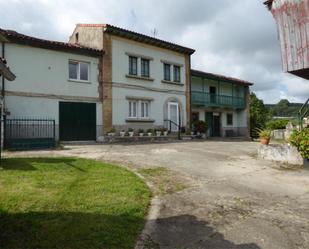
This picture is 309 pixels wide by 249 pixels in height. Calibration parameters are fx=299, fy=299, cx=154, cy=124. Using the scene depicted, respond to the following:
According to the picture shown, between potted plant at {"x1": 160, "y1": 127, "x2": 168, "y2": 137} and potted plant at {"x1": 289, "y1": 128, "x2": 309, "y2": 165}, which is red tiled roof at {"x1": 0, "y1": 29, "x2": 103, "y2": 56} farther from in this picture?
potted plant at {"x1": 289, "y1": 128, "x2": 309, "y2": 165}

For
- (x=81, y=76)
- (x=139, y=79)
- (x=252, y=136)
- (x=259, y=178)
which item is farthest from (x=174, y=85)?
(x=259, y=178)

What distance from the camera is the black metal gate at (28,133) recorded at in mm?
13863

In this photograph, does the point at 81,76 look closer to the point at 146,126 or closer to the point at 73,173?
the point at 146,126

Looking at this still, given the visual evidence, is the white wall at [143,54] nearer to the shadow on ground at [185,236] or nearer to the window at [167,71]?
the window at [167,71]

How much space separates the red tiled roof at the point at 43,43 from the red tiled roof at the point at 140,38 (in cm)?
176

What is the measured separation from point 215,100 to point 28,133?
18.0 metres

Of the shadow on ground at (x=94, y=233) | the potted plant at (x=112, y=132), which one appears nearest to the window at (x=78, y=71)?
the potted plant at (x=112, y=132)

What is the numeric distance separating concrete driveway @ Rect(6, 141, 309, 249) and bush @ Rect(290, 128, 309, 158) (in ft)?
4.16

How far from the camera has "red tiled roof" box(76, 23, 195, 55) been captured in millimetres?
19641

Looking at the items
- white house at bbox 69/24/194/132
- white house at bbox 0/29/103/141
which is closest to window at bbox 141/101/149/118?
white house at bbox 69/24/194/132

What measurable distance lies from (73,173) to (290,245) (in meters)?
5.50

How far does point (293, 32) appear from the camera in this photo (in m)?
9.78

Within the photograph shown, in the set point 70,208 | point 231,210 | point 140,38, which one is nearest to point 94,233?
point 70,208

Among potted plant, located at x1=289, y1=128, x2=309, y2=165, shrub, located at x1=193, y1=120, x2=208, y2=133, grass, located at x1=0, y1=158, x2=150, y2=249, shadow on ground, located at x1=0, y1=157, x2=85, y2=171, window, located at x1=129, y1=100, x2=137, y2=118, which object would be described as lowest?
grass, located at x1=0, y1=158, x2=150, y2=249
